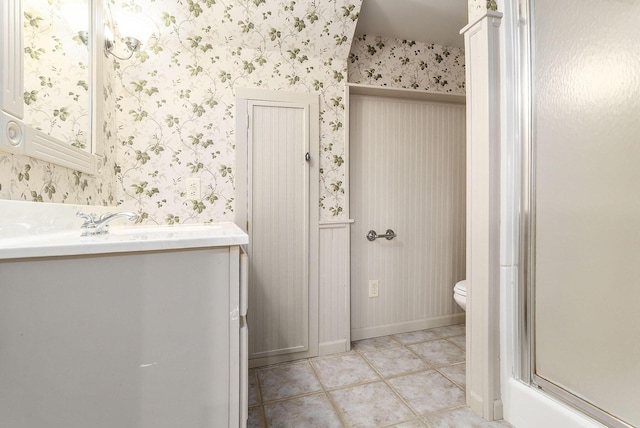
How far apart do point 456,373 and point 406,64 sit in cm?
222

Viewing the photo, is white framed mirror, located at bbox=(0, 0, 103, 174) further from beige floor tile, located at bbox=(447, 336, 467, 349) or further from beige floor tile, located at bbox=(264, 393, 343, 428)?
beige floor tile, located at bbox=(447, 336, 467, 349)

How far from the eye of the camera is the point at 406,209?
7.76 feet

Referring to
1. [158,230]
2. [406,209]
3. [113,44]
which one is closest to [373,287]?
[406,209]

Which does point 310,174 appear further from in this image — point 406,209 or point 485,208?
point 485,208

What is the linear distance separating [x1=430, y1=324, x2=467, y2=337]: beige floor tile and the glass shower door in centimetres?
123

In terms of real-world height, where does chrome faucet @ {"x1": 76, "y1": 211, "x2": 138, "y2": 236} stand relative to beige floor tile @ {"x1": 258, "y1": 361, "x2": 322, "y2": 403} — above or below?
above

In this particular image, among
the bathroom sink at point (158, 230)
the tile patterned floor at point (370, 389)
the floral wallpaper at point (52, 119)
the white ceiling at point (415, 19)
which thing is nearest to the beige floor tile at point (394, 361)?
the tile patterned floor at point (370, 389)

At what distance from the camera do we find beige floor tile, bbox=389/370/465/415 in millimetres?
1440

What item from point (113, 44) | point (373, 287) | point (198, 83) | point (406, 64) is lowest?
point (373, 287)

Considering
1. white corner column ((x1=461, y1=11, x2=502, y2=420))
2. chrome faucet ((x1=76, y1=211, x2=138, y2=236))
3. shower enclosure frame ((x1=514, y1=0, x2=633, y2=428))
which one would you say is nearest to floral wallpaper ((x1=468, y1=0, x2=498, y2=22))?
white corner column ((x1=461, y1=11, x2=502, y2=420))

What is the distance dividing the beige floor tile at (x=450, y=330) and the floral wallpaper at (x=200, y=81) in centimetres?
186

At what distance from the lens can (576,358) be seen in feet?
3.16

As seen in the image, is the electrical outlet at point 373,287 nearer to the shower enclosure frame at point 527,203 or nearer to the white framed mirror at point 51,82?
the shower enclosure frame at point 527,203

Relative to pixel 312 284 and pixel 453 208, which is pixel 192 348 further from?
pixel 453 208
